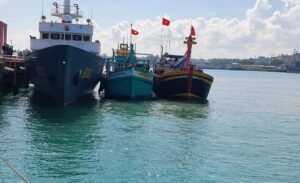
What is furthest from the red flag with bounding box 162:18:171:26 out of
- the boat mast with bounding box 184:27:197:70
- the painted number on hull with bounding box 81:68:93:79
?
the painted number on hull with bounding box 81:68:93:79

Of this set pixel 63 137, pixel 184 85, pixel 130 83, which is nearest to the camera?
pixel 63 137

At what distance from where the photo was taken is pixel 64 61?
2602 centimetres

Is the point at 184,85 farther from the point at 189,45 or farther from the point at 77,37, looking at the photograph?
the point at 77,37

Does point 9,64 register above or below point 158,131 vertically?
above

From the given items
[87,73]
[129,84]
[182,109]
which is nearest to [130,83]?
[129,84]

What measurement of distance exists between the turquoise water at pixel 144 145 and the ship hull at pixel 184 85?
267 inches

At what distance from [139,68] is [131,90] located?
191 cm

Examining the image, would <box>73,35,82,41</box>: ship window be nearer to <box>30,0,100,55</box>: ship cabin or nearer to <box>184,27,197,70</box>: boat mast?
<box>30,0,100,55</box>: ship cabin

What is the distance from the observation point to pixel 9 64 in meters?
35.1

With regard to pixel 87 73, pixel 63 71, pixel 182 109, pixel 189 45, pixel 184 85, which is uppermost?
pixel 189 45

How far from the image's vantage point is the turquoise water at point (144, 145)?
13516mm

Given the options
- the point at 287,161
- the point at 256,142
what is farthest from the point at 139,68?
the point at 287,161

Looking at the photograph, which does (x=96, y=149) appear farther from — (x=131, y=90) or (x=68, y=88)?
(x=131, y=90)

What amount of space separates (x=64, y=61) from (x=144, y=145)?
10.4 meters
